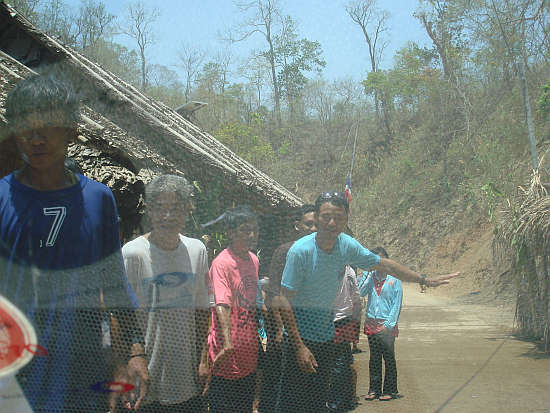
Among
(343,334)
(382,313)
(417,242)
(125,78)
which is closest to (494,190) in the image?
(417,242)

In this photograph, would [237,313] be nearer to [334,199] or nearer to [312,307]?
[312,307]

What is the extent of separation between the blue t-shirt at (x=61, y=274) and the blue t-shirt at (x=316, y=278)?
727mm

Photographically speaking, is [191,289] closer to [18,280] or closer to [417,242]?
[18,280]

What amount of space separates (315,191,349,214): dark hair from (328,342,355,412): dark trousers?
1.89 feet

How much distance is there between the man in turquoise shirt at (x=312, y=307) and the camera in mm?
1880

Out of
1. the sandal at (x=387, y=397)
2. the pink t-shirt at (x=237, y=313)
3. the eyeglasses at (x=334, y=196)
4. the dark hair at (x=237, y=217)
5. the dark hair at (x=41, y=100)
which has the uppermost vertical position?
the dark hair at (x=41, y=100)

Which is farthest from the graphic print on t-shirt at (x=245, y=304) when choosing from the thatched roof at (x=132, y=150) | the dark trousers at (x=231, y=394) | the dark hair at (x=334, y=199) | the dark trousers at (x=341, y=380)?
the thatched roof at (x=132, y=150)

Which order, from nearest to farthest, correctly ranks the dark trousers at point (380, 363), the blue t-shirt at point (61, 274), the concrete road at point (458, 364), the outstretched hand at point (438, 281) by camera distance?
the blue t-shirt at point (61, 274), the outstretched hand at point (438, 281), the concrete road at point (458, 364), the dark trousers at point (380, 363)

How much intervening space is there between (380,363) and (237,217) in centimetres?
107

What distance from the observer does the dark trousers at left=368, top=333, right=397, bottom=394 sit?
2348mm

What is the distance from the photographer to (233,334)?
1799mm

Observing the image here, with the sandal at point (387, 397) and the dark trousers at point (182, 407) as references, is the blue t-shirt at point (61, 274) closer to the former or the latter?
the dark trousers at point (182, 407)

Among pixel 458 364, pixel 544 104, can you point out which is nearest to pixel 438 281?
pixel 458 364

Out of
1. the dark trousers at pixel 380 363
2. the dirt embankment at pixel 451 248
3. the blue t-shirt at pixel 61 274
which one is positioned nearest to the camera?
the blue t-shirt at pixel 61 274
